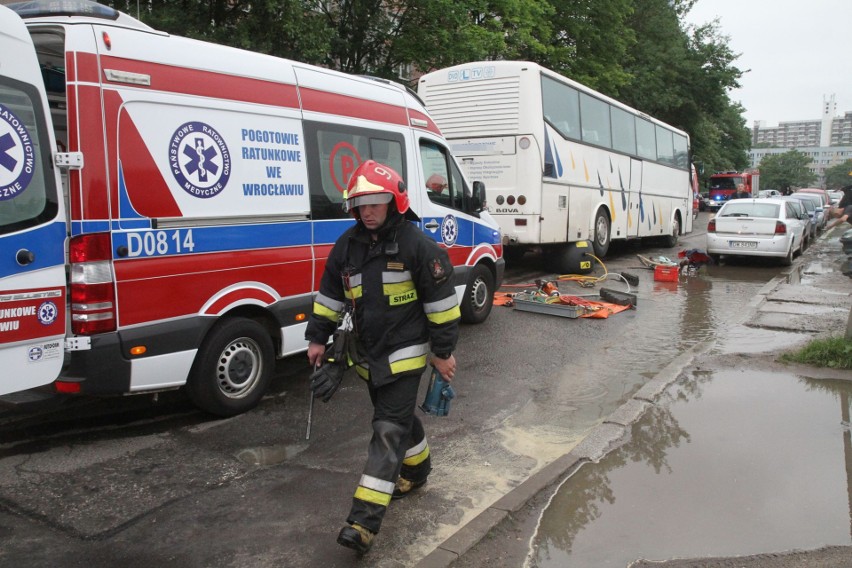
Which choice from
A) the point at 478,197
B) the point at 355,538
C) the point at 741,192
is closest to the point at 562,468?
the point at 355,538

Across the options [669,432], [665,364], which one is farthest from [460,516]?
[665,364]

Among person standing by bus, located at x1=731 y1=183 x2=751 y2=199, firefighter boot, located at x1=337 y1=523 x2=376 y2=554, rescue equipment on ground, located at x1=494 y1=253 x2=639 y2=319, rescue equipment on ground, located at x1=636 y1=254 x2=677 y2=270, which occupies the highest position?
person standing by bus, located at x1=731 y1=183 x2=751 y2=199

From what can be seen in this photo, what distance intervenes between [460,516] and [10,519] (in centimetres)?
237

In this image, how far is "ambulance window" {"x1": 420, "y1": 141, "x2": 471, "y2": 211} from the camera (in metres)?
7.20

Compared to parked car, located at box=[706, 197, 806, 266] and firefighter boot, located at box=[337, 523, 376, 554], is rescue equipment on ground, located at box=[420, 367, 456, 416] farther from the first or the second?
parked car, located at box=[706, 197, 806, 266]

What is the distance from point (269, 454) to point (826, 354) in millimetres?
5422

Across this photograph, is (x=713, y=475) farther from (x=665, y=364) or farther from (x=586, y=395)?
(x=665, y=364)

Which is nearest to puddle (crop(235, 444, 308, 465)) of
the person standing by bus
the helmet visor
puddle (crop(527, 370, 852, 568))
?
puddle (crop(527, 370, 852, 568))

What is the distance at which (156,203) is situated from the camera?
4.36 meters

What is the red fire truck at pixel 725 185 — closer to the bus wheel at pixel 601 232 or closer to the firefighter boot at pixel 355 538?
the bus wheel at pixel 601 232

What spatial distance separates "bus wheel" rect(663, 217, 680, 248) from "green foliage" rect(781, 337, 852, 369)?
14139mm

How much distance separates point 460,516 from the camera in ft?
11.8

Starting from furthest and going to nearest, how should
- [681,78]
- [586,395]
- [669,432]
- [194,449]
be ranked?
[681,78] < [586,395] < [669,432] < [194,449]

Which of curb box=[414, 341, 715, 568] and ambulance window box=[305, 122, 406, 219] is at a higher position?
ambulance window box=[305, 122, 406, 219]
